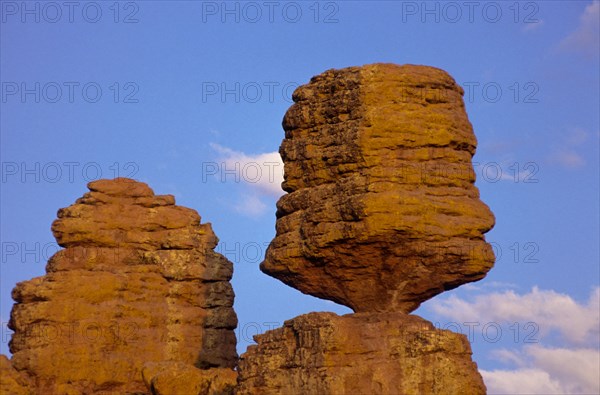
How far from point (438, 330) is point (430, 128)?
4850mm

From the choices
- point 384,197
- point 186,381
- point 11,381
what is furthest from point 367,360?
point 11,381

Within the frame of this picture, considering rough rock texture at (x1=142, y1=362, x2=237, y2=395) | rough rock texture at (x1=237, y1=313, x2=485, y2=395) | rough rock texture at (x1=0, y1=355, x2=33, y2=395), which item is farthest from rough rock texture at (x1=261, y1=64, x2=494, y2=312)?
rough rock texture at (x1=0, y1=355, x2=33, y2=395)

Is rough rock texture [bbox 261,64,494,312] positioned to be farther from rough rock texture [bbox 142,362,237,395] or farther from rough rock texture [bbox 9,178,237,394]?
rough rock texture [bbox 9,178,237,394]

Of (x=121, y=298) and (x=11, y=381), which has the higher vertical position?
(x=121, y=298)

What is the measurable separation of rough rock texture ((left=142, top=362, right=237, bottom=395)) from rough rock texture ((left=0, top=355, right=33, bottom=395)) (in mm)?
3334

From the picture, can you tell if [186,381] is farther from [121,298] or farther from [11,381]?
[11,381]

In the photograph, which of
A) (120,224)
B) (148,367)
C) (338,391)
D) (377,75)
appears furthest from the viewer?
(120,224)

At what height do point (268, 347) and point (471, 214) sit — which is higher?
point (471, 214)

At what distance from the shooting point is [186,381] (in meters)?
40.3

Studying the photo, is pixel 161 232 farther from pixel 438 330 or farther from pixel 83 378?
pixel 438 330

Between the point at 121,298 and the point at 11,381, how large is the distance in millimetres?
4045

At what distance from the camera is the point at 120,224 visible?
4544cm

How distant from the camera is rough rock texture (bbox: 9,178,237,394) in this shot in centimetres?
4281

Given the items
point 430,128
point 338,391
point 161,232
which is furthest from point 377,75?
point 161,232
